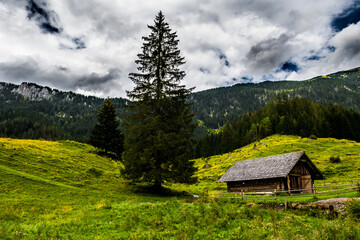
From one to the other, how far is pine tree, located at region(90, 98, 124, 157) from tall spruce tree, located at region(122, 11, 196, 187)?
24672 millimetres

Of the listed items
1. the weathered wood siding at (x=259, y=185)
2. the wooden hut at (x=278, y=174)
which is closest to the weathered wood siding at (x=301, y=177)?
the wooden hut at (x=278, y=174)

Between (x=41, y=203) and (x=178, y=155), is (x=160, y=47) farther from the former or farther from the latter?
(x=41, y=203)

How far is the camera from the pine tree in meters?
50.6

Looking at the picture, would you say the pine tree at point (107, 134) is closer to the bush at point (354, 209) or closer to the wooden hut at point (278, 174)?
the wooden hut at point (278, 174)

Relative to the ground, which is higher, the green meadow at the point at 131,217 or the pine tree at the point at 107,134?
the pine tree at the point at 107,134

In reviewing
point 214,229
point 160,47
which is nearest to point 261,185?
point 214,229

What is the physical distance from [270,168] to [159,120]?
19.1m

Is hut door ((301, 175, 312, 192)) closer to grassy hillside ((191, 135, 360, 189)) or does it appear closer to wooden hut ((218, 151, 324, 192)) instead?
wooden hut ((218, 151, 324, 192))

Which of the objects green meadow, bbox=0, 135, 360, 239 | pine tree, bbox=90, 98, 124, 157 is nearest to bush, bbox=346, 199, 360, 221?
green meadow, bbox=0, 135, 360, 239

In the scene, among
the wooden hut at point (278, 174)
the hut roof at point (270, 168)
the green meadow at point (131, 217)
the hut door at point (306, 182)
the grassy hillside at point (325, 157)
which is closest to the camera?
the green meadow at point (131, 217)

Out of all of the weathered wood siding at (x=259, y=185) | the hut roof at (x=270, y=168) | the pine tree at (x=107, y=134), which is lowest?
the weathered wood siding at (x=259, y=185)

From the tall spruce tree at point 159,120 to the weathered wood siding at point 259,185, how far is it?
11.1 meters

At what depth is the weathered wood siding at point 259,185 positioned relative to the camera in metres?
30.3

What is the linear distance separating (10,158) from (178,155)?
23.6m
